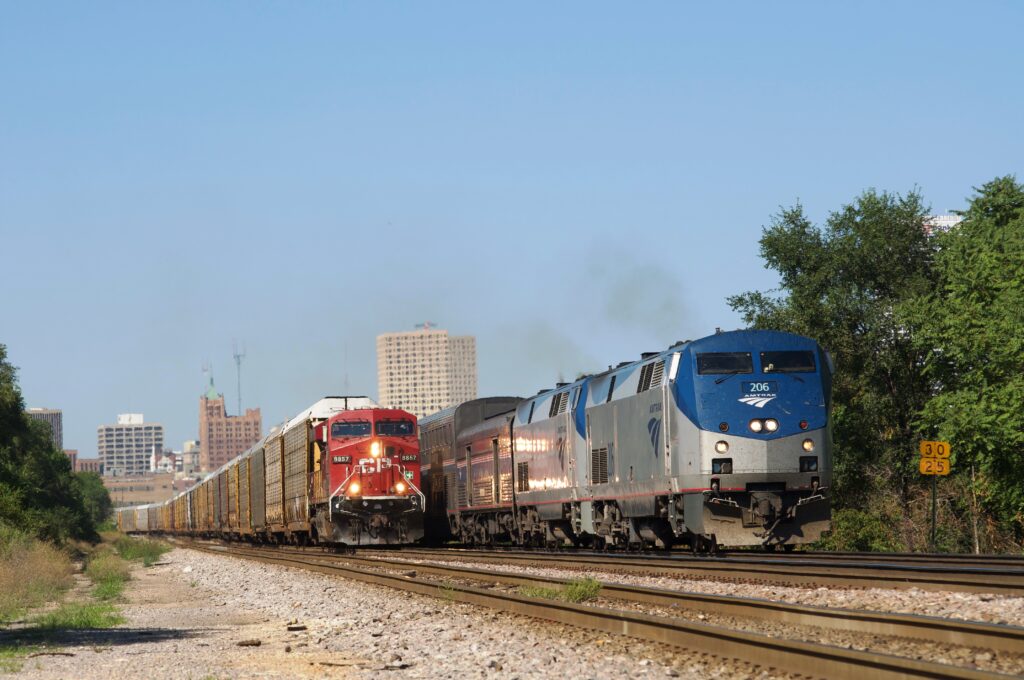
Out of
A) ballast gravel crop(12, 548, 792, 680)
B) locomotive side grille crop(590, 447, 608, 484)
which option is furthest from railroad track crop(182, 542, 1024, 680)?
locomotive side grille crop(590, 447, 608, 484)

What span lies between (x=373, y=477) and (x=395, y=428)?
7.19 feet

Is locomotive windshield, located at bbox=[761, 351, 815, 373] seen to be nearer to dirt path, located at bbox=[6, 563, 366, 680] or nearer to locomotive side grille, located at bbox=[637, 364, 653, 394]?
locomotive side grille, located at bbox=[637, 364, 653, 394]

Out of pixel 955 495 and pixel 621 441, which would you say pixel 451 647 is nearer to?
pixel 621 441

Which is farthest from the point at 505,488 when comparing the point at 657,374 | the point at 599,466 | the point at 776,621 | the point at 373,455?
the point at 776,621

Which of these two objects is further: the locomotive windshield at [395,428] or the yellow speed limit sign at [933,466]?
the locomotive windshield at [395,428]

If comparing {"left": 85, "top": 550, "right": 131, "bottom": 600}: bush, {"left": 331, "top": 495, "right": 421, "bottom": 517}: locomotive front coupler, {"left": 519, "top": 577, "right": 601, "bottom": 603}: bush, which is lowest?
{"left": 85, "top": 550, "right": 131, "bottom": 600}: bush

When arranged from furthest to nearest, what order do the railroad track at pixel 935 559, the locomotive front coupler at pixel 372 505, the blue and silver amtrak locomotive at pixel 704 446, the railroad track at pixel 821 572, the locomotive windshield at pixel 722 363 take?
the locomotive front coupler at pixel 372 505 → the locomotive windshield at pixel 722 363 → the blue and silver amtrak locomotive at pixel 704 446 → the railroad track at pixel 935 559 → the railroad track at pixel 821 572

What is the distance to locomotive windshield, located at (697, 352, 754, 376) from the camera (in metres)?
24.4

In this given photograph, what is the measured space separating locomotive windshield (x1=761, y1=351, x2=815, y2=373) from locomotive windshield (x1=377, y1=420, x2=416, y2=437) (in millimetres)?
19114

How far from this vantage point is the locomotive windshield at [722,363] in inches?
959

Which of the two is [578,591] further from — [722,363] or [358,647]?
[722,363]

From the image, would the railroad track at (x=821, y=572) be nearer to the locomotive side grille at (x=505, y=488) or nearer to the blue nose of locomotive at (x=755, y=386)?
the blue nose of locomotive at (x=755, y=386)

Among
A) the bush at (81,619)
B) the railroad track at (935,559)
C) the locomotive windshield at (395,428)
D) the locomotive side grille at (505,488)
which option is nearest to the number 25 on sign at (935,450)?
the railroad track at (935,559)

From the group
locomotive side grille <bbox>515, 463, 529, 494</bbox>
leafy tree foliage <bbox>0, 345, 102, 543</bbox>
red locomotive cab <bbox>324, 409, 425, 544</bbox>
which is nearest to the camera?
locomotive side grille <bbox>515, 463, 529, 494</bbox>
